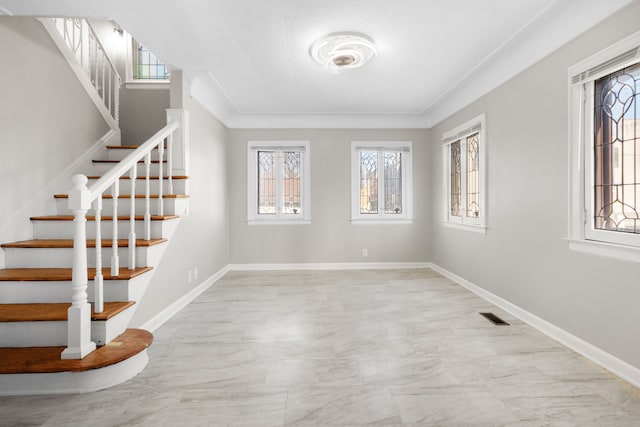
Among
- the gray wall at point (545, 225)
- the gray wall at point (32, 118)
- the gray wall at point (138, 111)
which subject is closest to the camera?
the gray wall at point (545, 225)

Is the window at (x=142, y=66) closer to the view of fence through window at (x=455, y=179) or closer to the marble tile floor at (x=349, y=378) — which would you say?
the marble tile floor at (x=349, y=378)

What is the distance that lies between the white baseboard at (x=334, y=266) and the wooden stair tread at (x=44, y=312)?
3.22 m

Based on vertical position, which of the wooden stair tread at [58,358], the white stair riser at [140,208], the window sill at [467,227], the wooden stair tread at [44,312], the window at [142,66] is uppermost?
the window at [142,66]

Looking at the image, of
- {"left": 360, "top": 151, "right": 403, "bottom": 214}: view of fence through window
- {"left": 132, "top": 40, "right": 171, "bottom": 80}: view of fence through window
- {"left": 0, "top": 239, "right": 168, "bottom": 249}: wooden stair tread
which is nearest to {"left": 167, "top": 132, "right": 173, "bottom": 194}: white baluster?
{"left": 0, "top": 239, "right": 168, "bottom": 249}: wooden stair tread

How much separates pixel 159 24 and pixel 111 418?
282cm

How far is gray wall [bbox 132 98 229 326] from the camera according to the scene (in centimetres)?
311

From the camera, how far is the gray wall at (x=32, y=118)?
2559 millimetres

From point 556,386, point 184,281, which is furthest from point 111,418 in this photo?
point 556,386

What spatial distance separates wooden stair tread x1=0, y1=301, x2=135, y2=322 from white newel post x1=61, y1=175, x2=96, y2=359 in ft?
0.37

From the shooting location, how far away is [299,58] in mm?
3377

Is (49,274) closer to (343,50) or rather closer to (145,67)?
(343,50)

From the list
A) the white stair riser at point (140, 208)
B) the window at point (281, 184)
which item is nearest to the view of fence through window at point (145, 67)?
the window at point (281, 184)

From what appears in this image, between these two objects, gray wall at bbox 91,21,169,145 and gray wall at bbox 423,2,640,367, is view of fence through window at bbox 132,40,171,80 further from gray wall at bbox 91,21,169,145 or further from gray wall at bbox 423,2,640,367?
gray wall at bbox 423,2,640,367

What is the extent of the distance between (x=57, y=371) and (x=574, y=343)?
355cm
